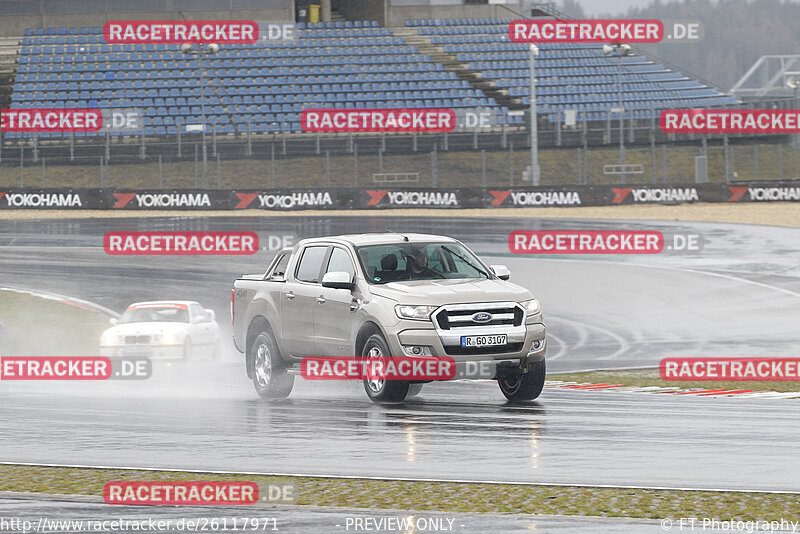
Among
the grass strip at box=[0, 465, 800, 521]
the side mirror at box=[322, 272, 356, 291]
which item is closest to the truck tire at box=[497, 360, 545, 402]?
the side mirror at box=[322, 272, 356, 291]

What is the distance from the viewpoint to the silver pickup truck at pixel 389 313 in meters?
13.1

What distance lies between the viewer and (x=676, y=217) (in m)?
42.5

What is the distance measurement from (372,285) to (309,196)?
31.2m

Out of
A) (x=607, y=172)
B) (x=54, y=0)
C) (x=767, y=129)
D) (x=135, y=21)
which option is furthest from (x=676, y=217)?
(x=54, y=0)

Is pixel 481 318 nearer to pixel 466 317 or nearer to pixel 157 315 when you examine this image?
pixel 466 317

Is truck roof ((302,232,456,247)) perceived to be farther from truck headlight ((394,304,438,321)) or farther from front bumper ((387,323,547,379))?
front bumper ((387,323,547,379))

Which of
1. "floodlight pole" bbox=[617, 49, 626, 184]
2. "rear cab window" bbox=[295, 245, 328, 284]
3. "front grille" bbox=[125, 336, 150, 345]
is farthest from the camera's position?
"floodlight pole" bbox=[617, 49, 626, 184]

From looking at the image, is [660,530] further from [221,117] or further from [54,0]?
[54,0]

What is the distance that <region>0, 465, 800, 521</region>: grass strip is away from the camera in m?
8.24

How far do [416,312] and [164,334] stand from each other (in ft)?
30.1

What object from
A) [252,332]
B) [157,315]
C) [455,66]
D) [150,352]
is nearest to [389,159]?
[455,66]

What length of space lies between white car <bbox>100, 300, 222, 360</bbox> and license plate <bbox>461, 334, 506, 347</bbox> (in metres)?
9.29

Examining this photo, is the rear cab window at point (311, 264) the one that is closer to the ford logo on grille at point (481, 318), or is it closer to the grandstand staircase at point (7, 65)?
the ford logo on grille at point (481, 318)

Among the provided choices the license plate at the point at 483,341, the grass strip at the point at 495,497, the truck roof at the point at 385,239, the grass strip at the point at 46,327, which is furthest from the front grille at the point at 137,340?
the grass strip at the point at 495,497
